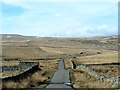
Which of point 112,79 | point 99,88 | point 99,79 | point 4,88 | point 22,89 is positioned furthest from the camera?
point 99,79

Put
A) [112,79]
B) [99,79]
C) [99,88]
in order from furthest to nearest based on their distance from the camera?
[99,79]
[112,79]
[99,88]

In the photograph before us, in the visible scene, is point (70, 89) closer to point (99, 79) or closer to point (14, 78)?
point (14, 78)

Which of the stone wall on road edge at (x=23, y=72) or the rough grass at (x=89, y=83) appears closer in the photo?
the stone wall on road edge at (x=23, y=72)

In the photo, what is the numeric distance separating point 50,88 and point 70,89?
1.52 m

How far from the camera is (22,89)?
26.2 metres

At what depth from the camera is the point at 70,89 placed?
88.9 ft

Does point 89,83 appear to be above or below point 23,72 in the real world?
below

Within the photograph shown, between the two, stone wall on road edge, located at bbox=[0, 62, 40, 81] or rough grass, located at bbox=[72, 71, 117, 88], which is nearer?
stone wall on road edge, located at bbox=[0, 62, 40, 81]

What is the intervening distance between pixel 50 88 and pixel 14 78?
3.62 metres

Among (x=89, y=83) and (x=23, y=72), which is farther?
(x=23, y=72)

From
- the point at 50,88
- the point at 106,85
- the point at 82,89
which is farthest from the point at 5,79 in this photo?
the point at 106,85

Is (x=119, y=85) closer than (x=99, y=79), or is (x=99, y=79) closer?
(x=119, y=85)

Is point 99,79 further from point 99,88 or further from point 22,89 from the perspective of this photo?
point 22,89

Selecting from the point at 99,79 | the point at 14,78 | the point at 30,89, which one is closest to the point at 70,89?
the point at 30,89
